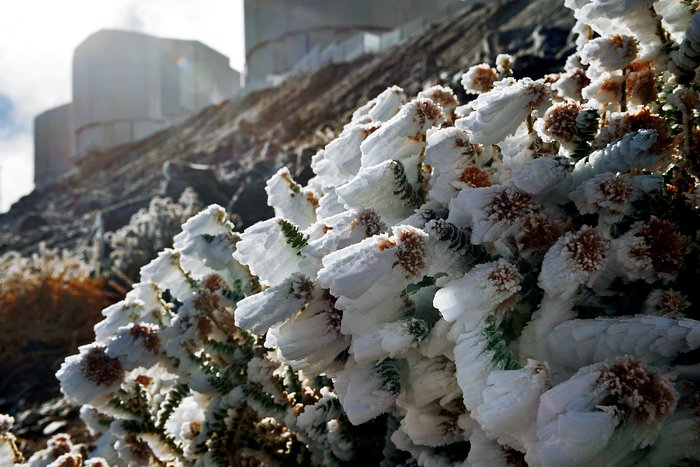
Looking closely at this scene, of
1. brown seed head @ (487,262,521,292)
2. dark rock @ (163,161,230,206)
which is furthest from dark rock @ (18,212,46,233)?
brown seed head @ (487,262,521,292)

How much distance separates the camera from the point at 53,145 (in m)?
40.2

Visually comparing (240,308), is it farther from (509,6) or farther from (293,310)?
(509,6)

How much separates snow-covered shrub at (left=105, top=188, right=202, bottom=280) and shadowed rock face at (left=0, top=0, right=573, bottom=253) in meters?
0.55

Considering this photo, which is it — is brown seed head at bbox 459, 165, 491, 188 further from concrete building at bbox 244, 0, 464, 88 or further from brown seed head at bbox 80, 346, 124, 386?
concrete building at bbox 244, 0, 464, 88

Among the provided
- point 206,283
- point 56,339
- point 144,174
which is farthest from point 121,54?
point 206,283

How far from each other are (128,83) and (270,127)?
21331 millimetres

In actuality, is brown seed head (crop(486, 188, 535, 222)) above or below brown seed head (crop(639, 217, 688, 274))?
above

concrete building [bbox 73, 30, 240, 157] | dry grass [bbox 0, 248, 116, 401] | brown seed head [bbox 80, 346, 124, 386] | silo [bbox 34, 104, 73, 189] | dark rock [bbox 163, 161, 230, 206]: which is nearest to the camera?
brown seed head [bbox 80, 346, 124, 386]

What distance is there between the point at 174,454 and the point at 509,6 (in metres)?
14.1

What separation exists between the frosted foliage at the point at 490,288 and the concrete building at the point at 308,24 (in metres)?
23.9

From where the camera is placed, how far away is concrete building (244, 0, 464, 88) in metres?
26.6

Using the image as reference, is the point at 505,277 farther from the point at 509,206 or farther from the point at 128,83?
the point at 128,83

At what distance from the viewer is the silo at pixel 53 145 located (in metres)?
39.7

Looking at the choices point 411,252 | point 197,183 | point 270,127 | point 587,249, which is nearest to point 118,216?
point 197,183
